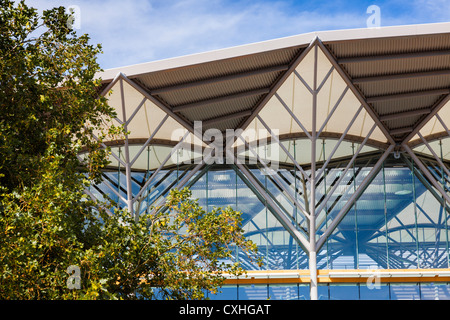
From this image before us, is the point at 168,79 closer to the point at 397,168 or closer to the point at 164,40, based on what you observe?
the point at 164,40

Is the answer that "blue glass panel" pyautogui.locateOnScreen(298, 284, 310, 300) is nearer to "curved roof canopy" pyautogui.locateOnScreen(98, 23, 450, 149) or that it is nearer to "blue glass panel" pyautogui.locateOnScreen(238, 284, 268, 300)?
"blue glass panel" pyautogui.locateOnScreen(238, 284, 268, 300)

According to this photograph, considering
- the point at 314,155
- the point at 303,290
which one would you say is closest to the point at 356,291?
the point at 303,290

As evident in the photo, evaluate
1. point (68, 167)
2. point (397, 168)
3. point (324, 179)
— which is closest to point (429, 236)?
point (397, 168)

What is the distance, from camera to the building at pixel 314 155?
22516 mm

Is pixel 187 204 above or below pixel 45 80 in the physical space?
below

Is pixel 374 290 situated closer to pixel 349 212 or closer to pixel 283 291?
pixel 349 212

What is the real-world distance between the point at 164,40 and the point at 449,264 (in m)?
21.8

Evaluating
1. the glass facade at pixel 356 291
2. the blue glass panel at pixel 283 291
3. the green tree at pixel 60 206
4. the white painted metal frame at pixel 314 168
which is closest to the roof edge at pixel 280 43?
the white painted metal frame at pixel 314 168

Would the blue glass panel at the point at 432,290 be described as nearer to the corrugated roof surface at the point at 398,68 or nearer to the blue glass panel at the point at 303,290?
the blue glass panel at the point at 303,290

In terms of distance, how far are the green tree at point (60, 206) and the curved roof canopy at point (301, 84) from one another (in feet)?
35.4

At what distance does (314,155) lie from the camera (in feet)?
85.2

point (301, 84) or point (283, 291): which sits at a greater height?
point (301, 84)

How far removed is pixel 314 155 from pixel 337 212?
4.81 meters
